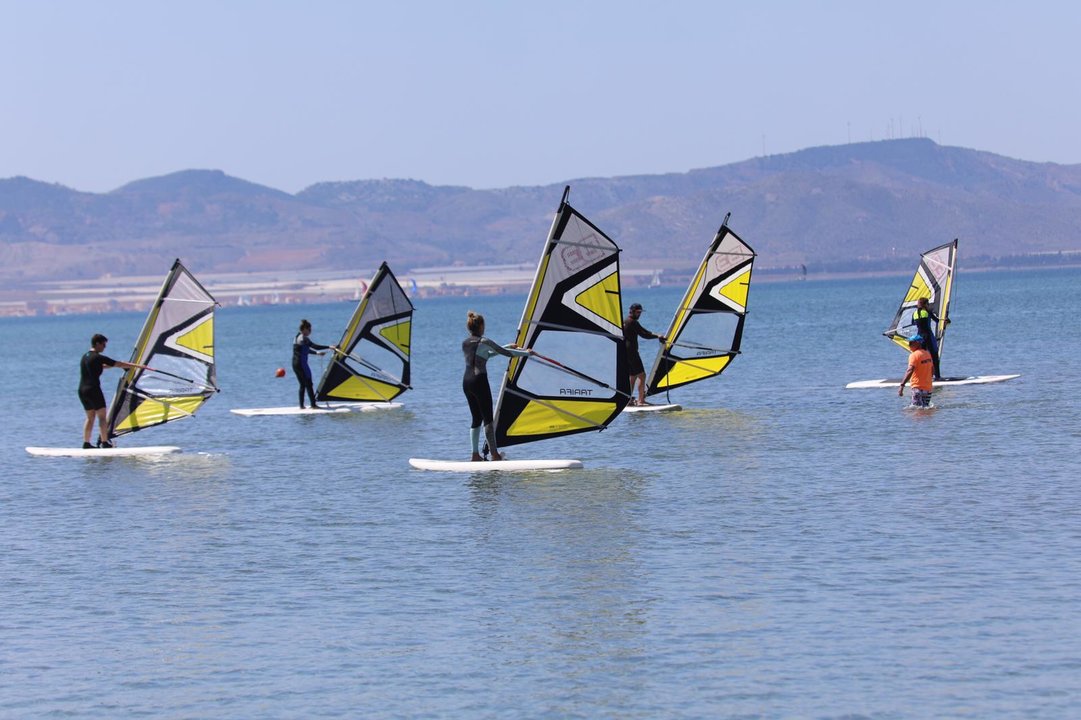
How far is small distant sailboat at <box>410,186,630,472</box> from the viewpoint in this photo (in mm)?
20484

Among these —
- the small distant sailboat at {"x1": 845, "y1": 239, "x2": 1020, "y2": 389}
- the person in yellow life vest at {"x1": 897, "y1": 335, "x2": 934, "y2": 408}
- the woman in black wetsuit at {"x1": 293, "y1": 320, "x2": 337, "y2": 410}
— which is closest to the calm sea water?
the person in yellow life vest at {"x1": 897, "y1": 335, "x2": 934, "y2": 408}

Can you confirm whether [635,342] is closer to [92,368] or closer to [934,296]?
[934,296]

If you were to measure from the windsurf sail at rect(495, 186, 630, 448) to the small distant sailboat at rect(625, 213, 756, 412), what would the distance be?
821cm

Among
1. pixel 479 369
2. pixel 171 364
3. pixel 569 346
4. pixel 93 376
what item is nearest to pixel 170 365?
pixel 171 364

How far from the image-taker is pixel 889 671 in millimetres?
10750

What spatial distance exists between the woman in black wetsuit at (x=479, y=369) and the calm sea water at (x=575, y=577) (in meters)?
0.67

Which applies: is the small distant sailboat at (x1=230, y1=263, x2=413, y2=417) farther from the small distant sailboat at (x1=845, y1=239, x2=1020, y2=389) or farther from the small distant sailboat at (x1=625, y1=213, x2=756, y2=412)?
the small distant sailboat at (x1=845, y1=239, x2=1020, y2=389)


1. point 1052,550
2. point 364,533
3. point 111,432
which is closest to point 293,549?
Answer: point 364,533

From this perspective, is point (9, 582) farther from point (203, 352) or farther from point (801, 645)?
point (203, 352)

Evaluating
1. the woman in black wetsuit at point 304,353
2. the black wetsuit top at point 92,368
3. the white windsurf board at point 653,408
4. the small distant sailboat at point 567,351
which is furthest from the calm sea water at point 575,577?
the woman in black wetsuit at point 304,353

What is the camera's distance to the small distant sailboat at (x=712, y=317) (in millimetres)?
29453

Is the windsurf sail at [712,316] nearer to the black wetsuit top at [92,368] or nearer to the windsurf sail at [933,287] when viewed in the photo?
the windsurf sail at [933,287]

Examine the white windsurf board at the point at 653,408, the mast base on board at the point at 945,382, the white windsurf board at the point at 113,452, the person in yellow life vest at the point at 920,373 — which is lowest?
the white windsurf board at the point at 113,452

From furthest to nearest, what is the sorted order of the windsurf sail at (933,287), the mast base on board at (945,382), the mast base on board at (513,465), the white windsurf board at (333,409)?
the windsurf sail at (933,287) → the mast base on board at (945,382) → the white windsurf board at (333,409) → the mast base on board at (513,465)
